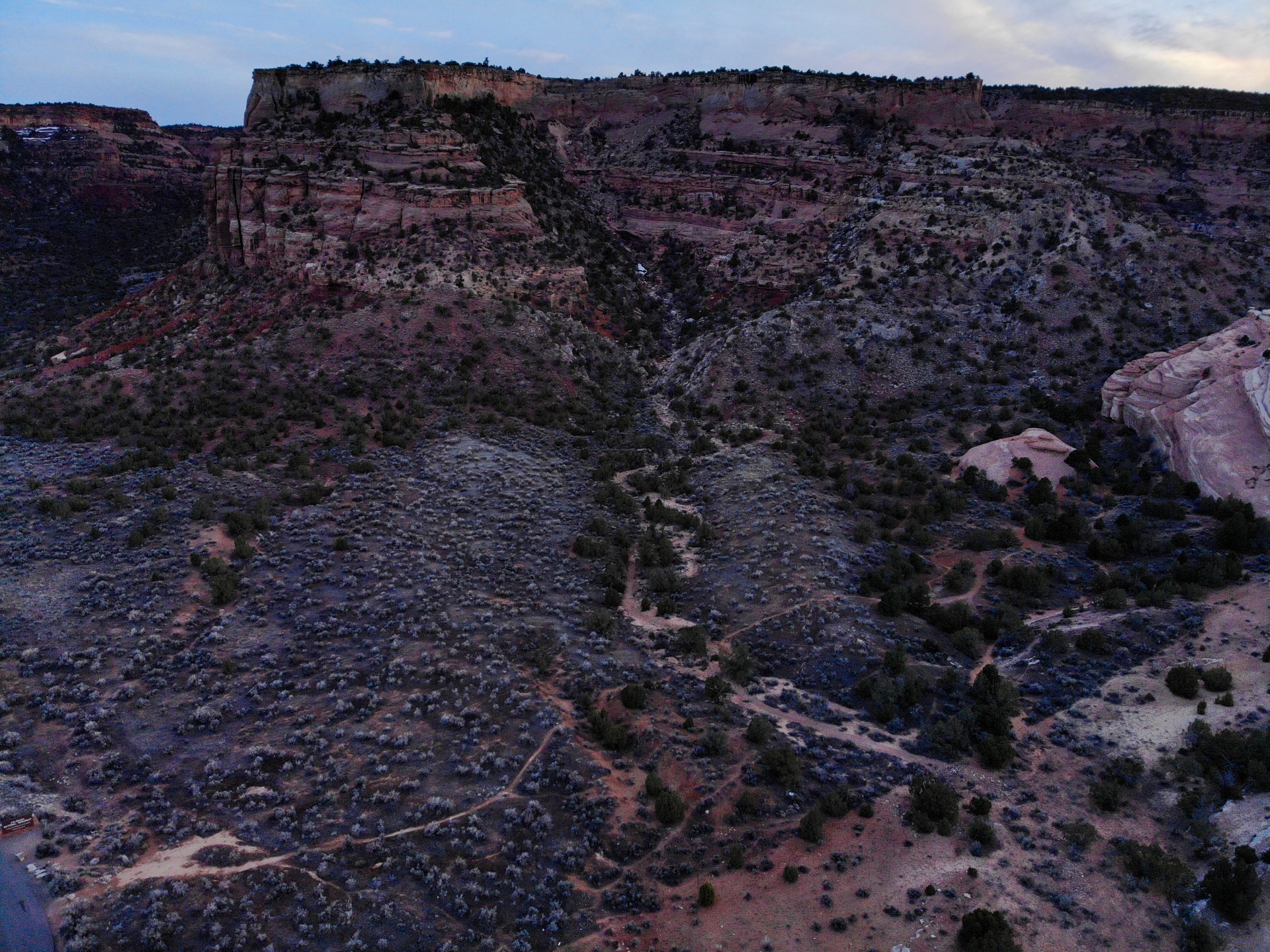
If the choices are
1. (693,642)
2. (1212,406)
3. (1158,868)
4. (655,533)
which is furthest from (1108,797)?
(1212,406)

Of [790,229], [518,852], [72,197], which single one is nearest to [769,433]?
[790,229]

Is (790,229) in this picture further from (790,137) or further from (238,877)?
(238,877)

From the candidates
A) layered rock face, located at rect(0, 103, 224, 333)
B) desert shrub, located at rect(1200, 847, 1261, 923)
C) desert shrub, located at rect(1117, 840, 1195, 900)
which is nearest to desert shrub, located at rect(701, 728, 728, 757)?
desert shrub, located at rect(1117, 840, 1195, 900)

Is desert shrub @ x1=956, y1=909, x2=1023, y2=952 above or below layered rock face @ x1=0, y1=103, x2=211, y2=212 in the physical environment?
below

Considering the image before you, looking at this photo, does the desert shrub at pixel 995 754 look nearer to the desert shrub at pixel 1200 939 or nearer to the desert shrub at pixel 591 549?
the desert shrub at pixel 1200 939

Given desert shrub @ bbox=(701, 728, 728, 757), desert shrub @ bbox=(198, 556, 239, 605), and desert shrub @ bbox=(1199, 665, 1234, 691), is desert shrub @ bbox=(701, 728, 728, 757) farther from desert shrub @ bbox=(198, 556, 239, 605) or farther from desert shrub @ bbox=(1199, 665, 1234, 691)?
desert shrub @ bbox=(198, 556, 239, 605)

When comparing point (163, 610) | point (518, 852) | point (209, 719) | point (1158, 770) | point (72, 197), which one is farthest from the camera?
point (72, 197)
